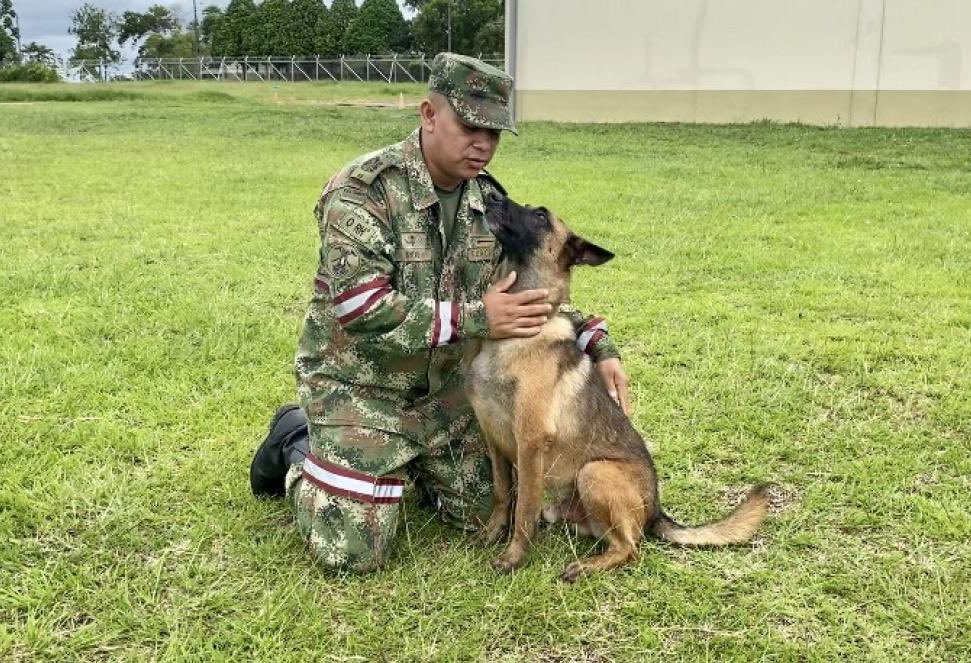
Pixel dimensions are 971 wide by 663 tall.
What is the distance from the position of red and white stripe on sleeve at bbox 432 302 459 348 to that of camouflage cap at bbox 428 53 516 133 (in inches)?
23.9

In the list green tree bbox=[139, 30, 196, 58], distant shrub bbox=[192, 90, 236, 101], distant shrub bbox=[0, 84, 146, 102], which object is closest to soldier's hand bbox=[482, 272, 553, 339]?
distant shrub bbox=[192, 90, 236, 101]

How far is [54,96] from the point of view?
30.8 meters

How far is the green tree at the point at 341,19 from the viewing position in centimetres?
6347

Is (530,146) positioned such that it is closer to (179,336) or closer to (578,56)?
(578,56)

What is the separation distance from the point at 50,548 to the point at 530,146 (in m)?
13.8

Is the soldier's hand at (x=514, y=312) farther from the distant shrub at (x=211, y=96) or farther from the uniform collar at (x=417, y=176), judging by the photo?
the distant shrub at (x=211, y=96)

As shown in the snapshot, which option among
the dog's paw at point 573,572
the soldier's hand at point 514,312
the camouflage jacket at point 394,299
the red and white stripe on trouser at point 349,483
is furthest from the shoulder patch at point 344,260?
the dog's paw at point 573,572

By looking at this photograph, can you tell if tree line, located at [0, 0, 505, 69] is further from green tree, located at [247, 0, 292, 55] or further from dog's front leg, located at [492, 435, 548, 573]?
dog's front leg, located at [492, 435, 548, 573]

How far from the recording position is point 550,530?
3.13 meters

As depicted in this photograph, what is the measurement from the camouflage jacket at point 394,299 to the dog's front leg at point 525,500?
16.5 inches

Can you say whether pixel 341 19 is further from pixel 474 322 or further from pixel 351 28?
pixel 474 322

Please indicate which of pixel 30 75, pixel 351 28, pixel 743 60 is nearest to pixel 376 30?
pixel 351 28

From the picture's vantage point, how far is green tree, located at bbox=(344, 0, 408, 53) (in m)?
63.5

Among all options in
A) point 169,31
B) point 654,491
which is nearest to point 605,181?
point 654,491
